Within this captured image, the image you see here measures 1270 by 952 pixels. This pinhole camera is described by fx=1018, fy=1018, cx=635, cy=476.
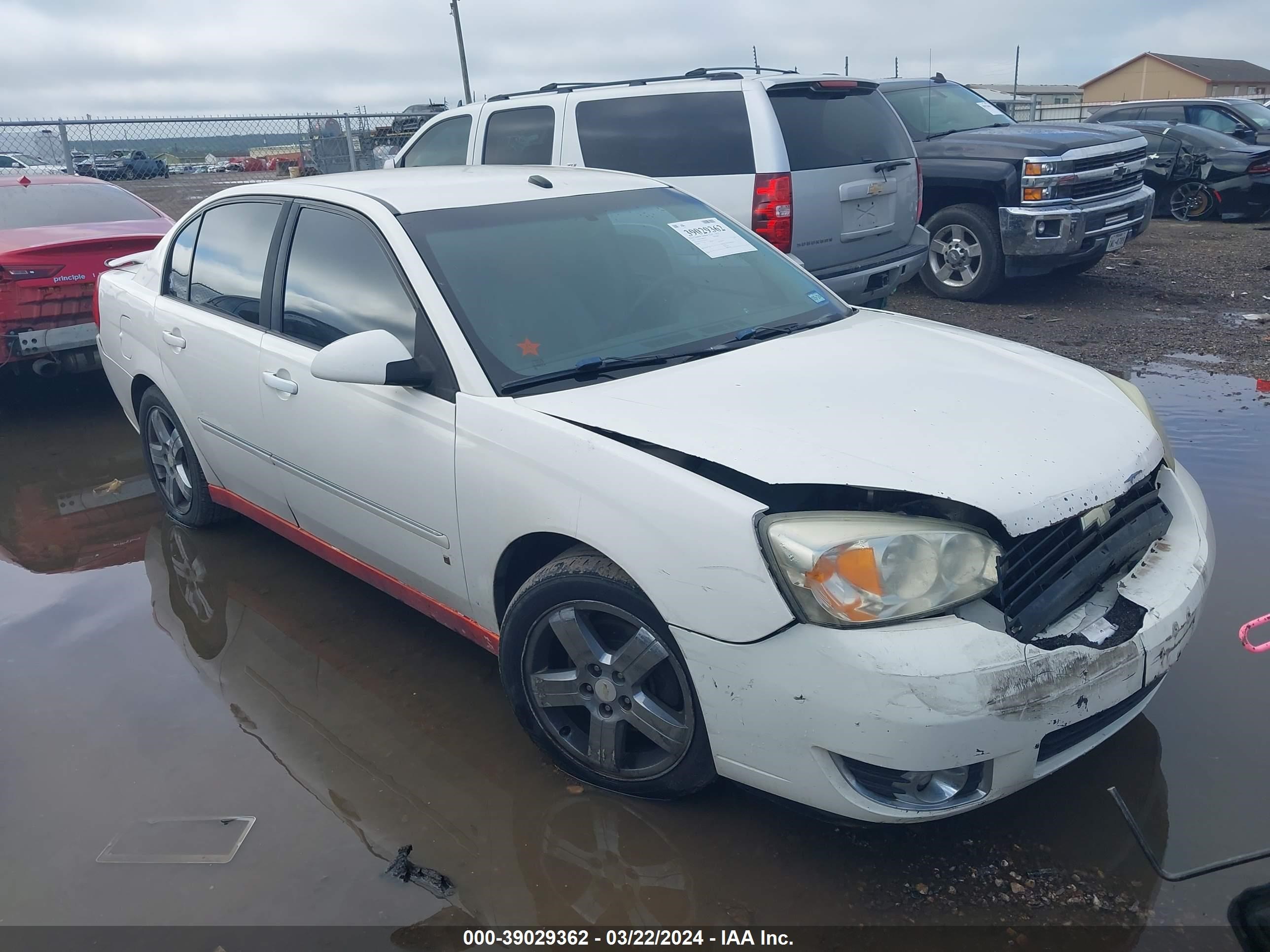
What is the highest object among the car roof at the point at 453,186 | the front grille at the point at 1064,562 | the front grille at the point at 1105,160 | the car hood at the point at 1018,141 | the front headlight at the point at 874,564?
the car roof at the point at 453,186

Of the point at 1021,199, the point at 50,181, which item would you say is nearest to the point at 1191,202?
the point at 1021,199

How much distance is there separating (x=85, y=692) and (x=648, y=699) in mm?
2223

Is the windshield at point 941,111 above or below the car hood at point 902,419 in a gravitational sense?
above

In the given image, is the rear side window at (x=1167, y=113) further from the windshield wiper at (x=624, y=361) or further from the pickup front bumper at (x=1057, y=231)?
the windshield wiper at (x=624, y=361)

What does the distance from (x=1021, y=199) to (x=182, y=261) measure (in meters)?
6.86

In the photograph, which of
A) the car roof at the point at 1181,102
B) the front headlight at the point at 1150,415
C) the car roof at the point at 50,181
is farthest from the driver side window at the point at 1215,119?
the car roof at the point at 50,181

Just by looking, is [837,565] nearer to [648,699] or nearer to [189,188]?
[648,699]

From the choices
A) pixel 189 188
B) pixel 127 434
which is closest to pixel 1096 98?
pixel 189 188

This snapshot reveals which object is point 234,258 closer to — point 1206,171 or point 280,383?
point 280,383

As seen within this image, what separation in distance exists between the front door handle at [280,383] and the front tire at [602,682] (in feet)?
4.37

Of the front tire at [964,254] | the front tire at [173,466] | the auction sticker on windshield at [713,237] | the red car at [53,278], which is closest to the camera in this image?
the auction sticker on windshield at [713,237]

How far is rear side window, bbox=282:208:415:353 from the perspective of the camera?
3361mm

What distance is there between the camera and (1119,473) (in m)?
2.64

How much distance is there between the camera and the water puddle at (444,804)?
2.54 meters
